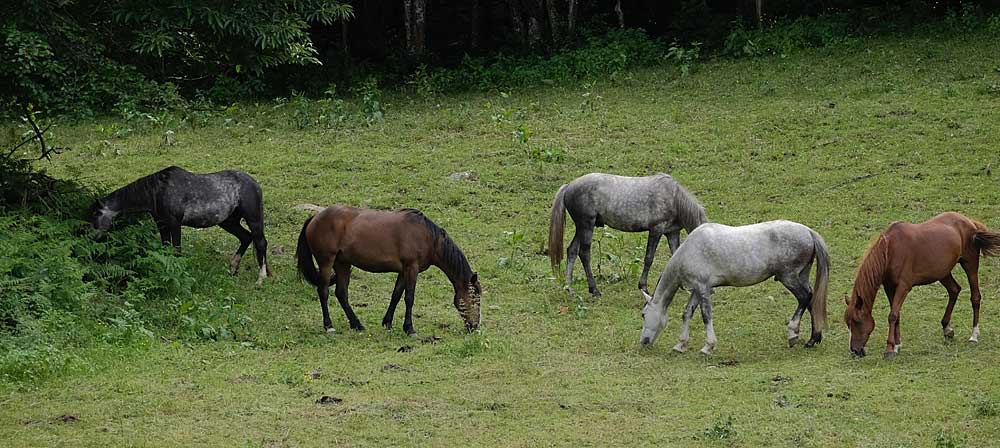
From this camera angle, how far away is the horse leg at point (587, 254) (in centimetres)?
1323

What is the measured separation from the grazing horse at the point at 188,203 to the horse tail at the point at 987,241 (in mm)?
7887

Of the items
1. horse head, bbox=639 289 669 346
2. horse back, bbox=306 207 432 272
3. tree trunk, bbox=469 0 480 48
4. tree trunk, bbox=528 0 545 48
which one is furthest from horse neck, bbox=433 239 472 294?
tree trunk, bbox=469 0 480 48

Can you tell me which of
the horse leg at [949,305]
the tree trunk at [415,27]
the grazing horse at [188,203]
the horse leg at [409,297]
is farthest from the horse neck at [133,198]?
the tree trunk at [415,27]

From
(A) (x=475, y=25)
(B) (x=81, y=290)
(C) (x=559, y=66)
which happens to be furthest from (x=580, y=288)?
(A) (x=475, y=25)

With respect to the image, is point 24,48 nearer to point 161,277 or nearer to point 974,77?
point 161,277

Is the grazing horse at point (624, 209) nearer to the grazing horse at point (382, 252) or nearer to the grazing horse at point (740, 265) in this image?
the grazing horse at point (382, 252)

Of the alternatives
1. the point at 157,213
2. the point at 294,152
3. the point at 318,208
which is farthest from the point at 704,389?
the point at 294,152

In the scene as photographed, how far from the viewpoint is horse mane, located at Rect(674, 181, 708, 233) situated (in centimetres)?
1295

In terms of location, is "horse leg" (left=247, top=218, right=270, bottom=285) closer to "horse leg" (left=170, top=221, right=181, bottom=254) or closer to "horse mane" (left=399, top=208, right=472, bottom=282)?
"horse leg" (left=170, top=221, right=181, bottom=254)

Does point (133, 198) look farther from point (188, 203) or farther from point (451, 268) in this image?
point (451, 268)

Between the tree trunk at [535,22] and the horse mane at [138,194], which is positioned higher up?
the tree trunk at [535,22]

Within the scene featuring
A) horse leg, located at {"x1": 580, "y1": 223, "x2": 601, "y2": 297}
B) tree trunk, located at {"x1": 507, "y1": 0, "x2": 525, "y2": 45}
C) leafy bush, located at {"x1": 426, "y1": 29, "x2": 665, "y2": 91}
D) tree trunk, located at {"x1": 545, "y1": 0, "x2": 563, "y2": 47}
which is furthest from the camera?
tree trunk, located at {"x1": 507, "y1": 0, "x2": 525, "y2": 45}

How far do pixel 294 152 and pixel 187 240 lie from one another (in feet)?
16.8

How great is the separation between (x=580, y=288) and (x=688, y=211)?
160 cm
